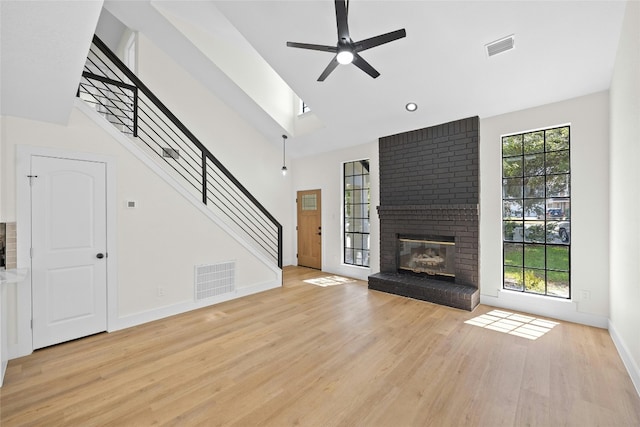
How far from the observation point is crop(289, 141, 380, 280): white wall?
18.4 ft

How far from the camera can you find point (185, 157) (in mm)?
5402

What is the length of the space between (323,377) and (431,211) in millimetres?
3325

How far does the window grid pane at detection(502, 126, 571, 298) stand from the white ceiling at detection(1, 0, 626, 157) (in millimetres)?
597

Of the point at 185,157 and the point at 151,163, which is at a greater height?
the point at 185,157

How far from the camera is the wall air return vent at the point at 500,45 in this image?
2.98 metres

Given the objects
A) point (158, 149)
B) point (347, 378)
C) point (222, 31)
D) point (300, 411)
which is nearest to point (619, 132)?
point (347, 378)

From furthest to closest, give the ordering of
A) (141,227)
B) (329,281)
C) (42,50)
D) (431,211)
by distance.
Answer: (329,281) < (431,211) < (141,227) < (42,50)

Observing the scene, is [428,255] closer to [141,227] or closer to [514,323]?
[514,323]

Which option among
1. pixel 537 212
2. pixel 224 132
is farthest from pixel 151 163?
pixel 537 212

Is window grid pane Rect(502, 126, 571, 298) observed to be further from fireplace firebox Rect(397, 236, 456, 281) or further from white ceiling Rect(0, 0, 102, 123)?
white ceiling Rect(0, 0, 102, 123)

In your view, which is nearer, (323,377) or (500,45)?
(323,377)

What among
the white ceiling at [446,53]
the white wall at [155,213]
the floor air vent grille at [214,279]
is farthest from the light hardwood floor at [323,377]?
the white ceiling at [446,53]

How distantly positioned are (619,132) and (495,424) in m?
3.10

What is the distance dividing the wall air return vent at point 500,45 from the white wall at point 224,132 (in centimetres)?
457
